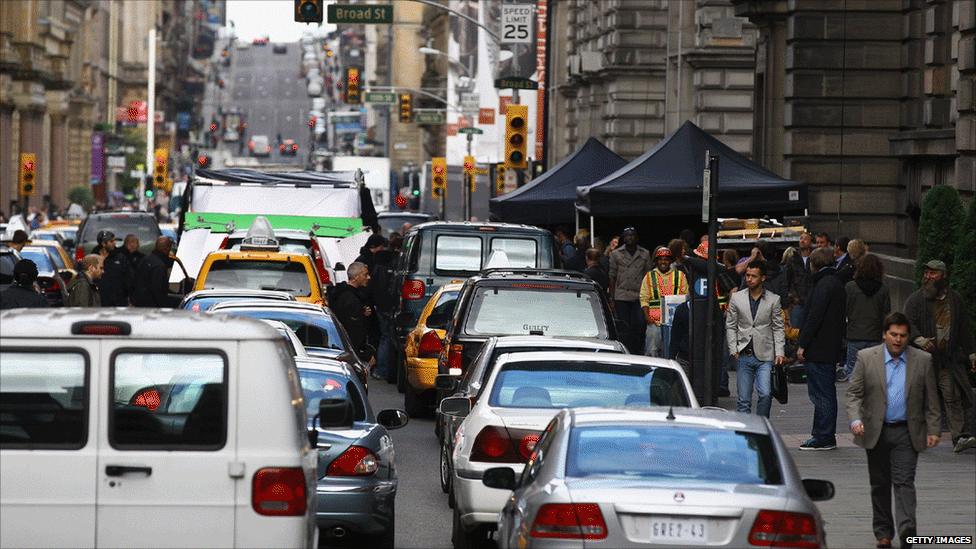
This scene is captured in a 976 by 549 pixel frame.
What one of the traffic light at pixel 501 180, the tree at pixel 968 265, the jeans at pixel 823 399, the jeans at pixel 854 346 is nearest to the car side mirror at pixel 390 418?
the jeans at pixel 823 399

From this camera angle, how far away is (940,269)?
15859 millimetres

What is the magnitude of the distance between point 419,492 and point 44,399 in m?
7.58

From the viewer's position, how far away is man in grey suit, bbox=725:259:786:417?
17.3m

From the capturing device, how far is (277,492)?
26.1ft

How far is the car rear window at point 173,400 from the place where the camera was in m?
7.93

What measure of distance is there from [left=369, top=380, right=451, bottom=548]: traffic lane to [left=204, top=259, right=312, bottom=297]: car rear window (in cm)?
178

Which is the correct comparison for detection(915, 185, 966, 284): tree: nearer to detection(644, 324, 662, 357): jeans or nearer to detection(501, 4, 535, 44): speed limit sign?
detection(644, 324, 662, 357): jeans

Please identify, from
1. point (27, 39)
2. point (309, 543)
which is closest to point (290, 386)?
point (309, 543)

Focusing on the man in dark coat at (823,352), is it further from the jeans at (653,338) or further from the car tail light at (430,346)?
the jeans at (653,338)

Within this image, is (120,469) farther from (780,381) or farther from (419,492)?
(780,381)

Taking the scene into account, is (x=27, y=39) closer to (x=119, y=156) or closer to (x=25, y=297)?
(x=119, y=156)

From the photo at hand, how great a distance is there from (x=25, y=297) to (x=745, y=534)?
10.2 m

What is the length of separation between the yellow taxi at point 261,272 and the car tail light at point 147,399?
45.4 feet

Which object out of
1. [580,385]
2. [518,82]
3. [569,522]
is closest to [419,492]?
[580,385]
